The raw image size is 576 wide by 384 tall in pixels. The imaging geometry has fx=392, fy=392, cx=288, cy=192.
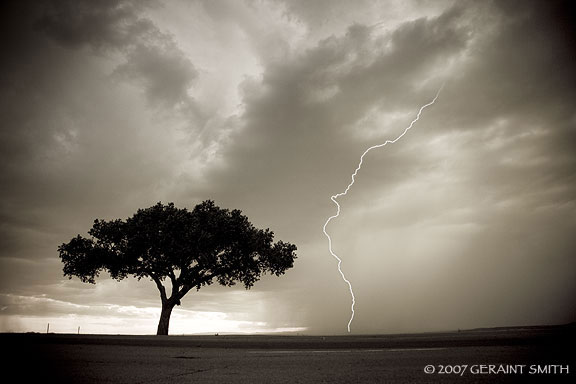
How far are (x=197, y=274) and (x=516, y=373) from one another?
27.6 metres

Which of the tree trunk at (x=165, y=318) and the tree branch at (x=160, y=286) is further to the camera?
the tree branch at (x=160, y=286)

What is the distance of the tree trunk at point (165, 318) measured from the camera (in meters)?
29.0

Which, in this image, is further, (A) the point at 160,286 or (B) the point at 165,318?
(A) the point at 160,286

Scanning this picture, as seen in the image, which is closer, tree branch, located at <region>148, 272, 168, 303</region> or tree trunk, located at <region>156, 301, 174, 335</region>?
tree trunk, located at <region>156, 301, 174, 335</region>

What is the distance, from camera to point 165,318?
29.2 meters

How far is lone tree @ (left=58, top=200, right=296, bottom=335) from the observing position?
28453mm

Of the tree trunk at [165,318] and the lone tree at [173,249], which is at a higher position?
the lone tree at [173,249]

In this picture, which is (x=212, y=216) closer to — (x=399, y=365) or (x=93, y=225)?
(x=93, y=225)

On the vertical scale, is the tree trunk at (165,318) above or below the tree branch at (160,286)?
below

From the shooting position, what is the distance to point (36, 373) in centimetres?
532

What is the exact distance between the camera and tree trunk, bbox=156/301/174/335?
2905 centimetres

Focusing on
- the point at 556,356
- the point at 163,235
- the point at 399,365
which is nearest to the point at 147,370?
the point at 399,365

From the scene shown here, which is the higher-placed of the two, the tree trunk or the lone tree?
the lone tree

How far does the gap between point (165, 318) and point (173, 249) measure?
217 inches
